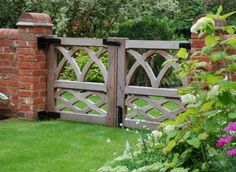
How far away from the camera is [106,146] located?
597 cm

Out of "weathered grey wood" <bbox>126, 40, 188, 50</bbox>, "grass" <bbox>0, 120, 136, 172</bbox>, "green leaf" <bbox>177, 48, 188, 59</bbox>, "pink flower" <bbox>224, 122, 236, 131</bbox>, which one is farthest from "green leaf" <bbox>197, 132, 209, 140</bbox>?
"weathered grey wood" <bbox>126, 40, 188, 50</bbox>

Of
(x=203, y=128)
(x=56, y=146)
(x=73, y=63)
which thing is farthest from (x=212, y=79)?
(x=73, y=63)

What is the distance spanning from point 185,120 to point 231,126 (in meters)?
0.45

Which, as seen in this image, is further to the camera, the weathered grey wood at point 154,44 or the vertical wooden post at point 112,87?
the vertical wooden post at point 112,87

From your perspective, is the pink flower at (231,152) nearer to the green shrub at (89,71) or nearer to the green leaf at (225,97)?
the green leaf at (225,97)

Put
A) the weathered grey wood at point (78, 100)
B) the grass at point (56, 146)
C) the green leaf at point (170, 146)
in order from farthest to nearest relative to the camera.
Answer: the weathered grey wood at point (78, 100) < the grass at point (56, 146) < the green leaf at point (170, 146)

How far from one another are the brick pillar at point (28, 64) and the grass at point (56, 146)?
0.33 metres

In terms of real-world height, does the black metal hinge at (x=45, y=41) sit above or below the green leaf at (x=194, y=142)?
above

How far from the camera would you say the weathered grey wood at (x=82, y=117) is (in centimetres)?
732

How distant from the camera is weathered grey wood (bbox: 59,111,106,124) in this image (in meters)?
7.32

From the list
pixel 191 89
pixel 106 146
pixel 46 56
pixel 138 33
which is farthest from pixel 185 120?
pixel 138 33

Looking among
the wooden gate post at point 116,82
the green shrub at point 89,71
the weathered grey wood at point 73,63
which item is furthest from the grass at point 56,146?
the green shrub at point 89,71

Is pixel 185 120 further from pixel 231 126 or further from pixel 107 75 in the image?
pixel 107 75

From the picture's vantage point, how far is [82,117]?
7.50 meters
